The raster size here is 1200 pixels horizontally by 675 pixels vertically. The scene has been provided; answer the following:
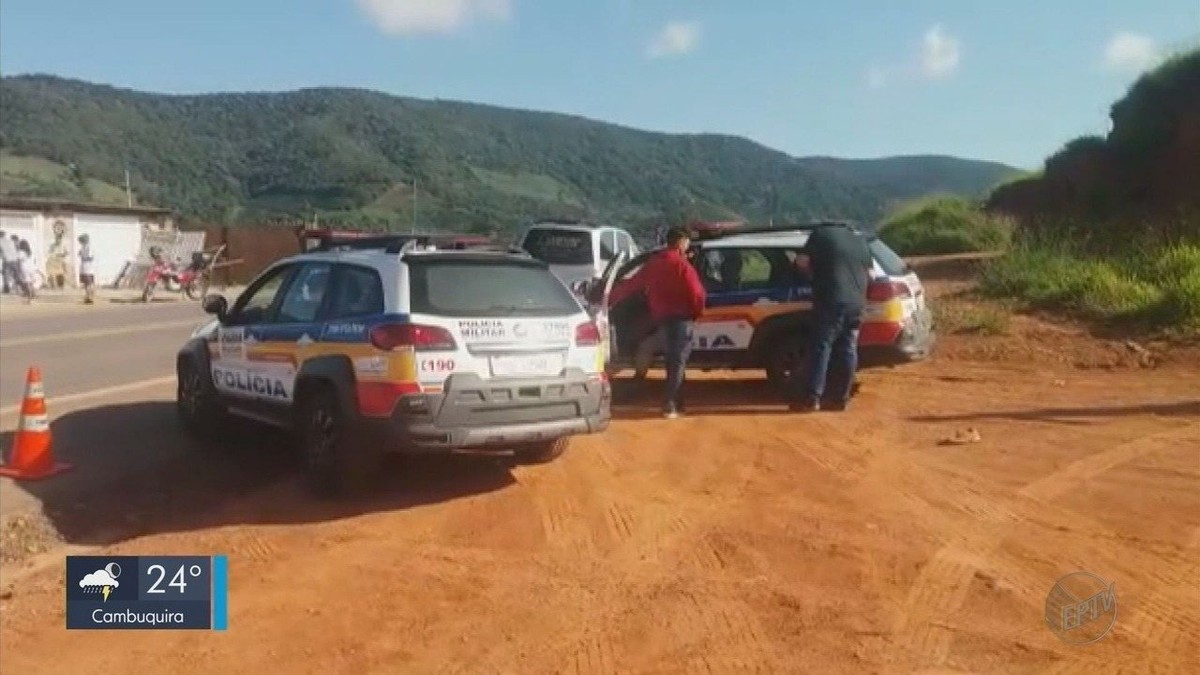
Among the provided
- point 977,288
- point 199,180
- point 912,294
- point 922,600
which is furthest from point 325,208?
point 922,600

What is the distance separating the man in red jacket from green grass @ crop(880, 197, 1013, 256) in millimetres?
18540

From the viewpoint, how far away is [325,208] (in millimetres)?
75625

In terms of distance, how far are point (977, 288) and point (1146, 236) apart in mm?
3156

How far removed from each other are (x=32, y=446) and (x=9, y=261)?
2469cm

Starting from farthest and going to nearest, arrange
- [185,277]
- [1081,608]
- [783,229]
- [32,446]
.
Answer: [185,277], [783,229], [32,446], [1081,608]

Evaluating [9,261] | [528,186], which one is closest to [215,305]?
[9,261]

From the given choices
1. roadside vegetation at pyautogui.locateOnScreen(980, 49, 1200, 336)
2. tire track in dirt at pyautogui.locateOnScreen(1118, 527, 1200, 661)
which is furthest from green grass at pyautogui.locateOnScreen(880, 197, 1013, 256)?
tire track in dirt at pyautogui.locateOnScreen(1118, 527, 1200, 661)

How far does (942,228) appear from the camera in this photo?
3538 centimetres

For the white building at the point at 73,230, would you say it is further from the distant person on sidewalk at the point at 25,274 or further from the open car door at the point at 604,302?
the open car door at the point at 604,302

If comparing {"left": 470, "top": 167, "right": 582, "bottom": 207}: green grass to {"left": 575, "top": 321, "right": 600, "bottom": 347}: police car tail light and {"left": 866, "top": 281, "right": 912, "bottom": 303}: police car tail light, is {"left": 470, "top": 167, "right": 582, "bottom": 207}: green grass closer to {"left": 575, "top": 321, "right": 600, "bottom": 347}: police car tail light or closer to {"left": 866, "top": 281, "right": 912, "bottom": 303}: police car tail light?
{"left": 866, "top": 281, "right": 912, "bottom": 303}: police car tail light

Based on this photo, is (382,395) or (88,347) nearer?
(382,395)

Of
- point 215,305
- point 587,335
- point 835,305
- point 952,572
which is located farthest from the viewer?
point 835,305

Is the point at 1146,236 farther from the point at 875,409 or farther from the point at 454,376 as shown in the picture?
the point at 454,376

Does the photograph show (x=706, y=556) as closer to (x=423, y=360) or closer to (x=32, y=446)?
(x=423, y=360)
